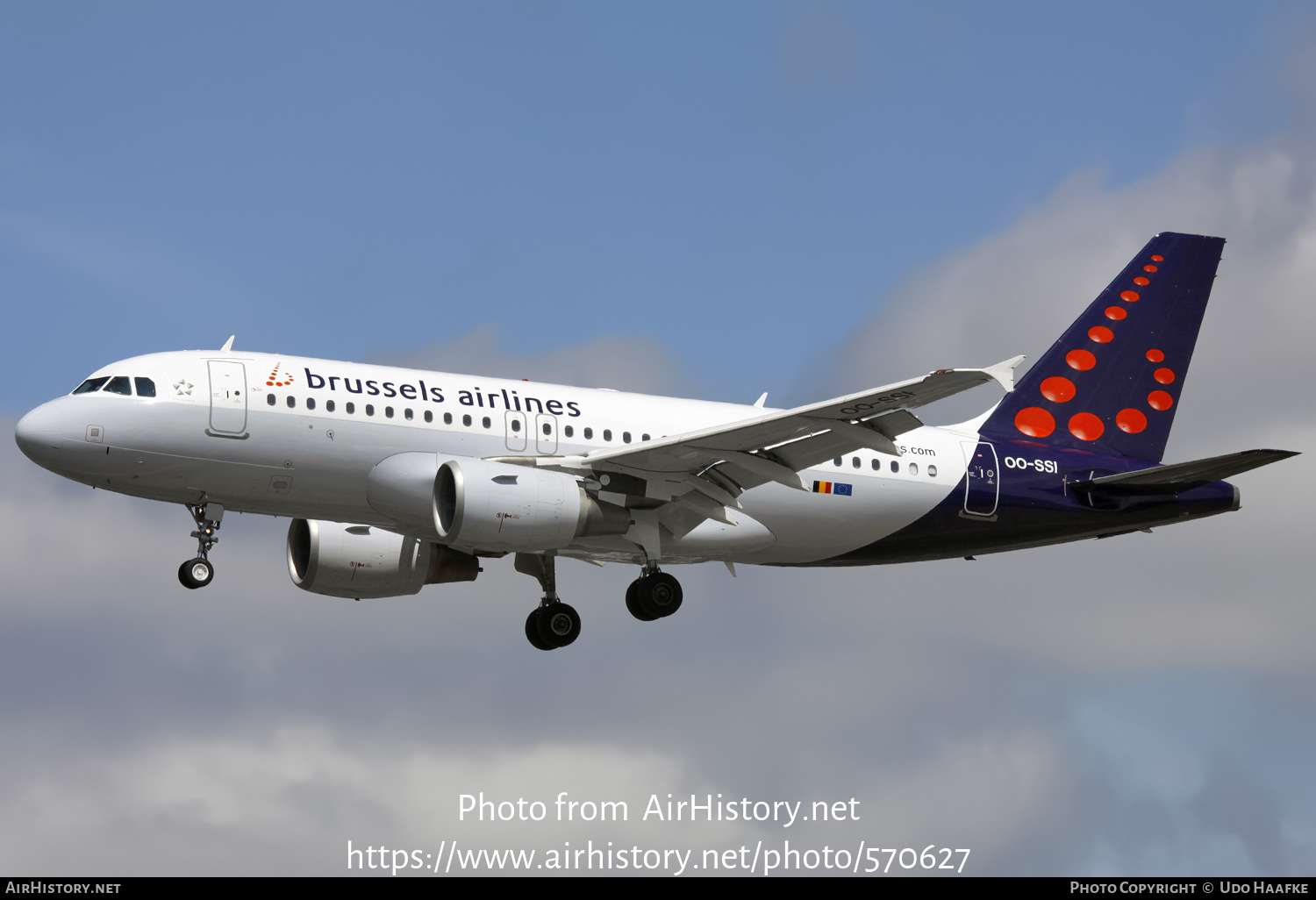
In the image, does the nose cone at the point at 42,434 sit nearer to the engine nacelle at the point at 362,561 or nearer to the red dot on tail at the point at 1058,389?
the engine nacelle at the point at 362,561

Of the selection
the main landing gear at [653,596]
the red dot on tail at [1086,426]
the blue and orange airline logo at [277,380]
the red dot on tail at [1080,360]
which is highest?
the red dot on tail at [1080,360]

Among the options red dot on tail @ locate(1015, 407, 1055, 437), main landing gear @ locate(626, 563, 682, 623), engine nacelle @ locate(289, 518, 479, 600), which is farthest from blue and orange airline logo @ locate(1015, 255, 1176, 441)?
engine nacelle @ locate(289, 518, 479, 600)

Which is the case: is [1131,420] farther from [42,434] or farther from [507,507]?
[42,434]

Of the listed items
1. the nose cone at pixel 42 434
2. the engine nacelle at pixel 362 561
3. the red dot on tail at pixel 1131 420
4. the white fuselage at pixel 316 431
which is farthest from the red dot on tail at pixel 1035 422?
the nose cone at pixel 42 434

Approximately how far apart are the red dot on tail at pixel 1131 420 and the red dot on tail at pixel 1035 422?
1.76m

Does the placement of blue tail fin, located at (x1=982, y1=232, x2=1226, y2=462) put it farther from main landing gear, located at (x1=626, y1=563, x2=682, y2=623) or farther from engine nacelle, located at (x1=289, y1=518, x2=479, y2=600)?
engine nacelle, located at (x1=289, y1=518, x2=479, y2=600)

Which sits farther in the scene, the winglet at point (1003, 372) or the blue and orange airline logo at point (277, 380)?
the blue and orange airline logo at point (277, 380)

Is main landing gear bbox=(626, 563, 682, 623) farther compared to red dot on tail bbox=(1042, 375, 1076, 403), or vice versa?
red dot on tail bbox=(1042, 375, 1076, 403)

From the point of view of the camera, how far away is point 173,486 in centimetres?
2995

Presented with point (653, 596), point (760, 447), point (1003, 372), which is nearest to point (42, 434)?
point (653, 596)

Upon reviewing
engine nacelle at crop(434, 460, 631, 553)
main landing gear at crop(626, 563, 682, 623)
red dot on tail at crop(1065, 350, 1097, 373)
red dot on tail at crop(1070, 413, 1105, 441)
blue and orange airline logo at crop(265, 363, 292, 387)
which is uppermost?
red dot on tail at crop(1065, 350, 1097, 373)

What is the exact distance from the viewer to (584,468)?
30.8 meters

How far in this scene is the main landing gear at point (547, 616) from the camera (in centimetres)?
3384

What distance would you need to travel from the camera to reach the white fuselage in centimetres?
2959
